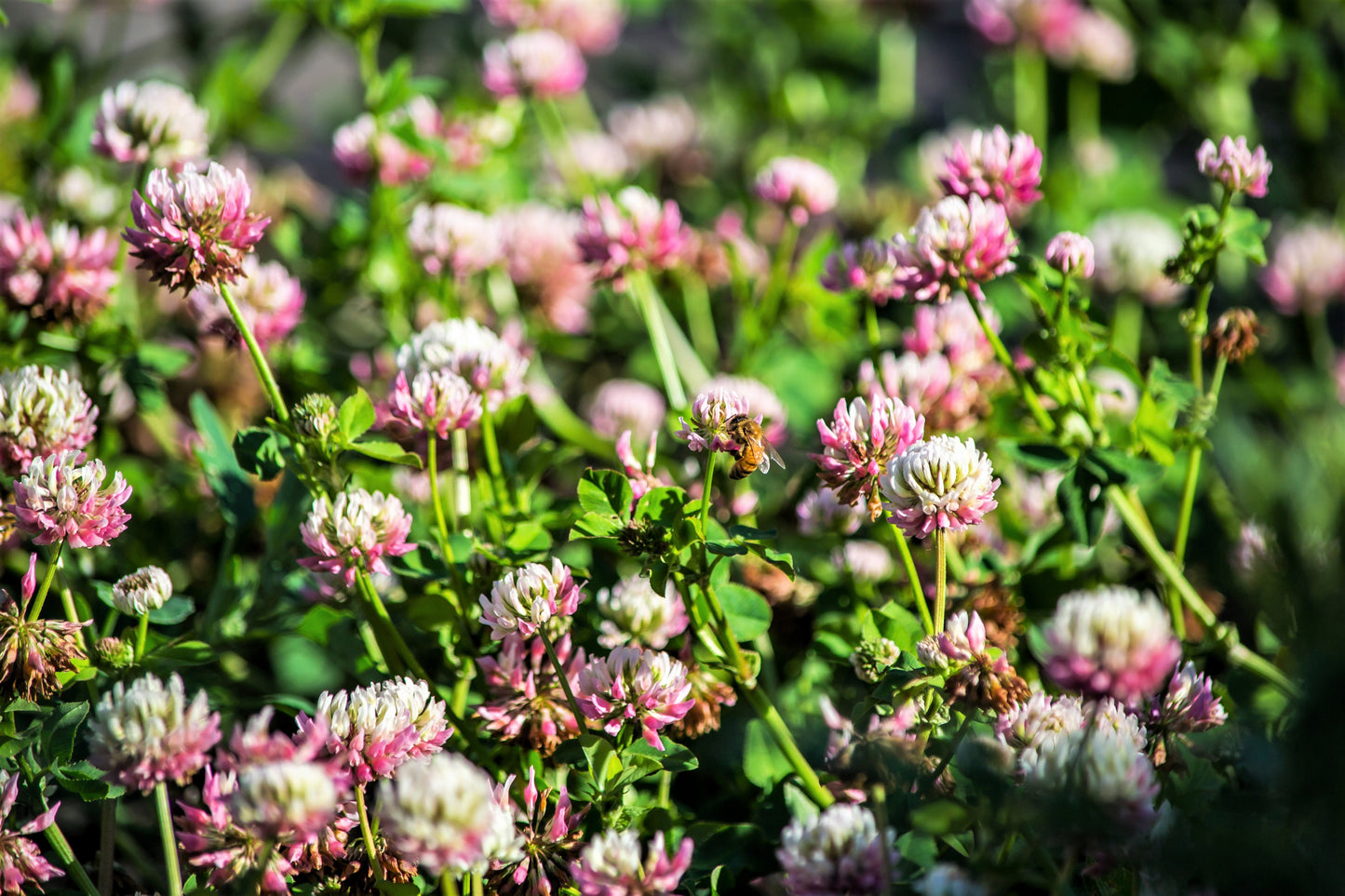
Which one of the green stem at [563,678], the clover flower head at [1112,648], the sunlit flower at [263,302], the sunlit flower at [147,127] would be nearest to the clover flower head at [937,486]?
the clover flower head at [1112,648]

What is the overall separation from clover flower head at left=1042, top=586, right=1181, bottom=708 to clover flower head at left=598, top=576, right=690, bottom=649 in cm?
34

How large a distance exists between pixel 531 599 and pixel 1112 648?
417 millimetres

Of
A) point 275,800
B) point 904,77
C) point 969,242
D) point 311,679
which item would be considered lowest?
point 311,679

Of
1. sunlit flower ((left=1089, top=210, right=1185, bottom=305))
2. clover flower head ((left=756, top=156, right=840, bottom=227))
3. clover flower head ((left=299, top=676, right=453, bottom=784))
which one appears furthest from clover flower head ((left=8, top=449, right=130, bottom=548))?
sunlit flower ((left=1089, top=210, right=1185, bottom=305))

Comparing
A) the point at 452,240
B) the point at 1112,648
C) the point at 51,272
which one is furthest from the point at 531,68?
the point at 1112,648

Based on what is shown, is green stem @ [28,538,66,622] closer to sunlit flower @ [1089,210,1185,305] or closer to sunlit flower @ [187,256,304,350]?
sunlit flower @ [187,256,304,350]

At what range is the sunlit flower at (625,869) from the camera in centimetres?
75

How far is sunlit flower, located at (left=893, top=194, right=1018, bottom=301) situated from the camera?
38.0 inches

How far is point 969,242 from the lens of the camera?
0.97 meters

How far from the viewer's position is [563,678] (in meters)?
0.86

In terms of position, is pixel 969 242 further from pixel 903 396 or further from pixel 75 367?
pixel 75 367

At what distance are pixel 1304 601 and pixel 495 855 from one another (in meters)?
0.56

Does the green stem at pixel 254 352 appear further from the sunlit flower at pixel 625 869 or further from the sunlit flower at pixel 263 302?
the sunlit flower at pixel 625 869

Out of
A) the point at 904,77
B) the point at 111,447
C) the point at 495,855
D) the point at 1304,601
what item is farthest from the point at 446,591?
the point at 904,77
